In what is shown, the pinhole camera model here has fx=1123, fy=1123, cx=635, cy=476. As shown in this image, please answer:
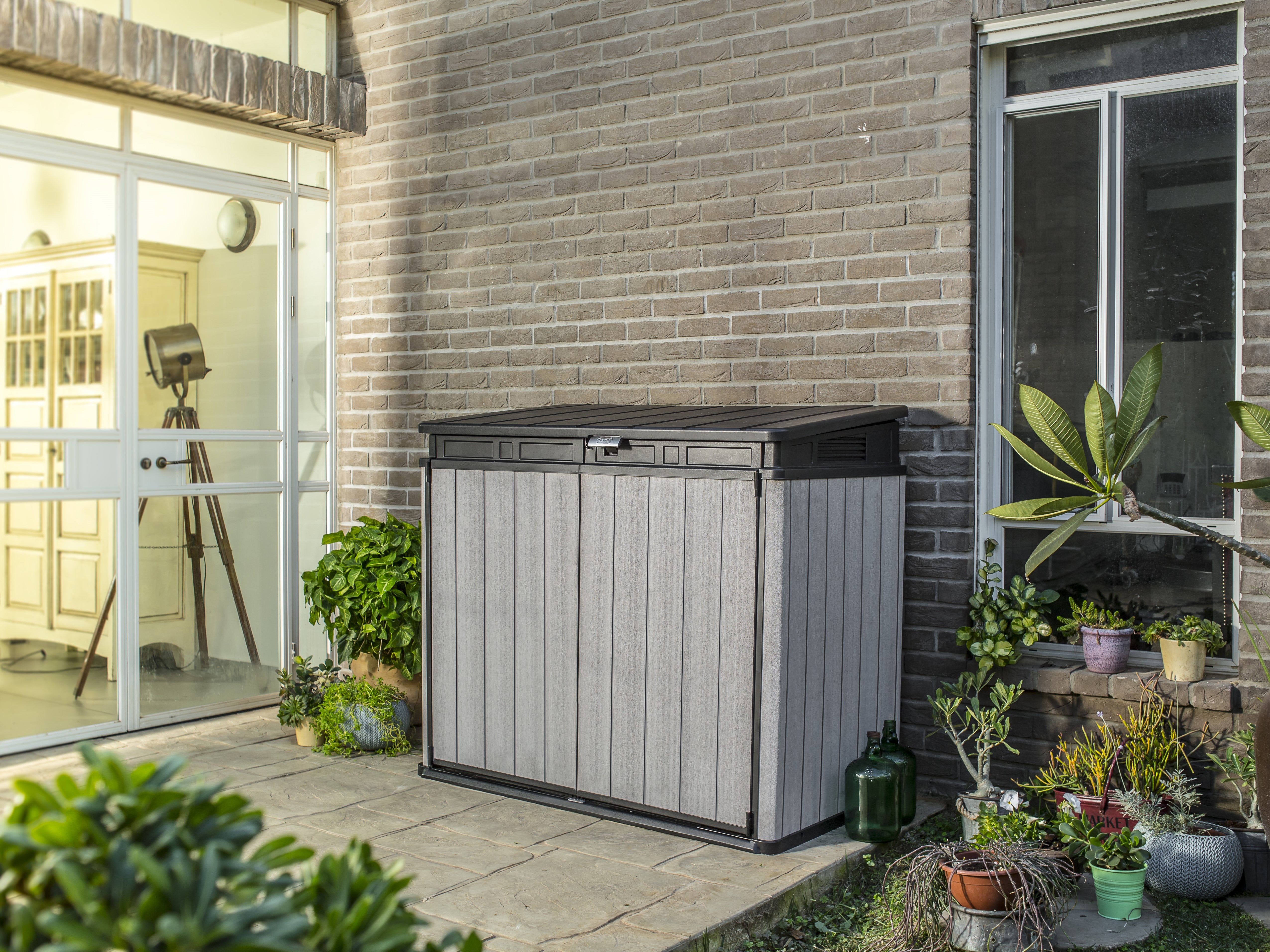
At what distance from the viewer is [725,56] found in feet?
14.1

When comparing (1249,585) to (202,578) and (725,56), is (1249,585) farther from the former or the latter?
(202,578)

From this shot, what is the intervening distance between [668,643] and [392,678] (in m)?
1.60

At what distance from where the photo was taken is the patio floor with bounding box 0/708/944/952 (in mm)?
2803

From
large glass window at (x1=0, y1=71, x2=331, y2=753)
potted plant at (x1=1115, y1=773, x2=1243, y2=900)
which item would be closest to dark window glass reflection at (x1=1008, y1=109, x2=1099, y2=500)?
potted plant at (x1=1115, y1=773, x2=1243, y2=900)

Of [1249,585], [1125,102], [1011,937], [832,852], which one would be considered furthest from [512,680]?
[1125,102]

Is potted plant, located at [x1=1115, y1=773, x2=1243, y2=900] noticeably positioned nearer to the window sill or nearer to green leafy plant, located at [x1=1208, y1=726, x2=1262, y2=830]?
green leafy plant, located at [x1=1208, y1=726, x2=1262, y2=830]

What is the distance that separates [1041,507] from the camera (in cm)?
307

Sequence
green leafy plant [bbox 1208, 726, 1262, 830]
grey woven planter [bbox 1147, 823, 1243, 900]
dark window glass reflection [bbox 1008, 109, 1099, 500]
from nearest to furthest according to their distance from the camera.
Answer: grey woven planter [bbox 1147, 823, 1243, 900] < green leafy plant [bbox 1208, 726, 1262, 830] < dark window glass reflection [bbox 1008, 109, 1099, 500]

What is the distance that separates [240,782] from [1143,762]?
9.85ft

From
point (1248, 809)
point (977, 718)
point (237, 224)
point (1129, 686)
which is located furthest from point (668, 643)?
point (237, 224)

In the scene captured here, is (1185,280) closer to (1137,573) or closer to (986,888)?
(1137,573)

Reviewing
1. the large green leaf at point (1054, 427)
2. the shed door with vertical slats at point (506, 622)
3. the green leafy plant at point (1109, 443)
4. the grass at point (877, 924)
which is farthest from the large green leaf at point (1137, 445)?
the shed door with vertical slats at point (506, 622)

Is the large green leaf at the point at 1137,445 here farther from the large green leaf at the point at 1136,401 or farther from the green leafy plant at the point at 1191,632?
the green leafy plant at the point at 1191,632

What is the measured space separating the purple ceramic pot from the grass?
2.38 feet
